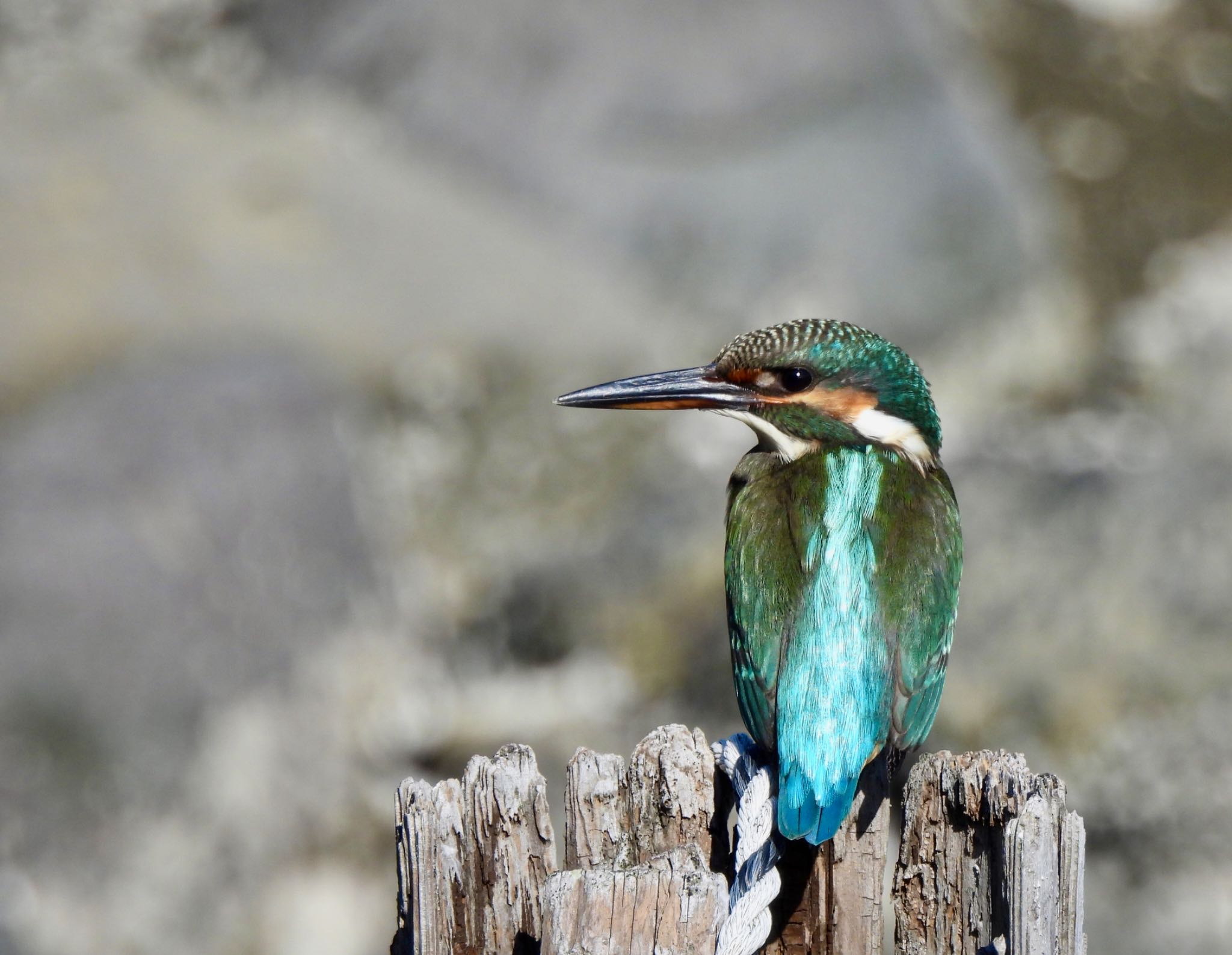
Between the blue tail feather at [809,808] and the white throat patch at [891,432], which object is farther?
the white throat patch at [891,432]

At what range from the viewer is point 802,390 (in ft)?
8.02

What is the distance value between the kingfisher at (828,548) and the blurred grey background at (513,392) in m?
1.76

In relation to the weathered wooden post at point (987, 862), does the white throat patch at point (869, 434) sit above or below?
Result: above

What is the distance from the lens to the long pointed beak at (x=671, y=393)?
2.46 metres

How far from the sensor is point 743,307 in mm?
4973

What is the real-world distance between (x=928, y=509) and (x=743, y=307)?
2.75 m

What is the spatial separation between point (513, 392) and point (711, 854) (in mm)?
3080

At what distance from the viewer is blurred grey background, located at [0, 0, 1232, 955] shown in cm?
404

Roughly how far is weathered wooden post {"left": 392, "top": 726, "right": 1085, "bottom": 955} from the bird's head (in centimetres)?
78

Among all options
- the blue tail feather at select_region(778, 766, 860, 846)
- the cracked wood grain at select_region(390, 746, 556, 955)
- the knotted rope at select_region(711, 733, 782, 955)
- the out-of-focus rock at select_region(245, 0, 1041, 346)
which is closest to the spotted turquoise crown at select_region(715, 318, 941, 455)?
the knotted rope at select_region(711, 733, 782, 955)

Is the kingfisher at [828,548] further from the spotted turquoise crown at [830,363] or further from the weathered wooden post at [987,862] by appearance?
the weathered wooden post at [987,862]

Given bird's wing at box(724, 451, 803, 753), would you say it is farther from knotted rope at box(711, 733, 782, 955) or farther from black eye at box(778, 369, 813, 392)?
black eye at box(778, 369, 813, 392)

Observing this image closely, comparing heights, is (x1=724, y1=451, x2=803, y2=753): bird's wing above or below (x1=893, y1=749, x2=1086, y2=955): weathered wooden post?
above

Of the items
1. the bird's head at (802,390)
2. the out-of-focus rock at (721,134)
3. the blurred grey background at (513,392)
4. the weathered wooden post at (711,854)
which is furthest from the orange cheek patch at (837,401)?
the out-of-focus rock at (721,134)
